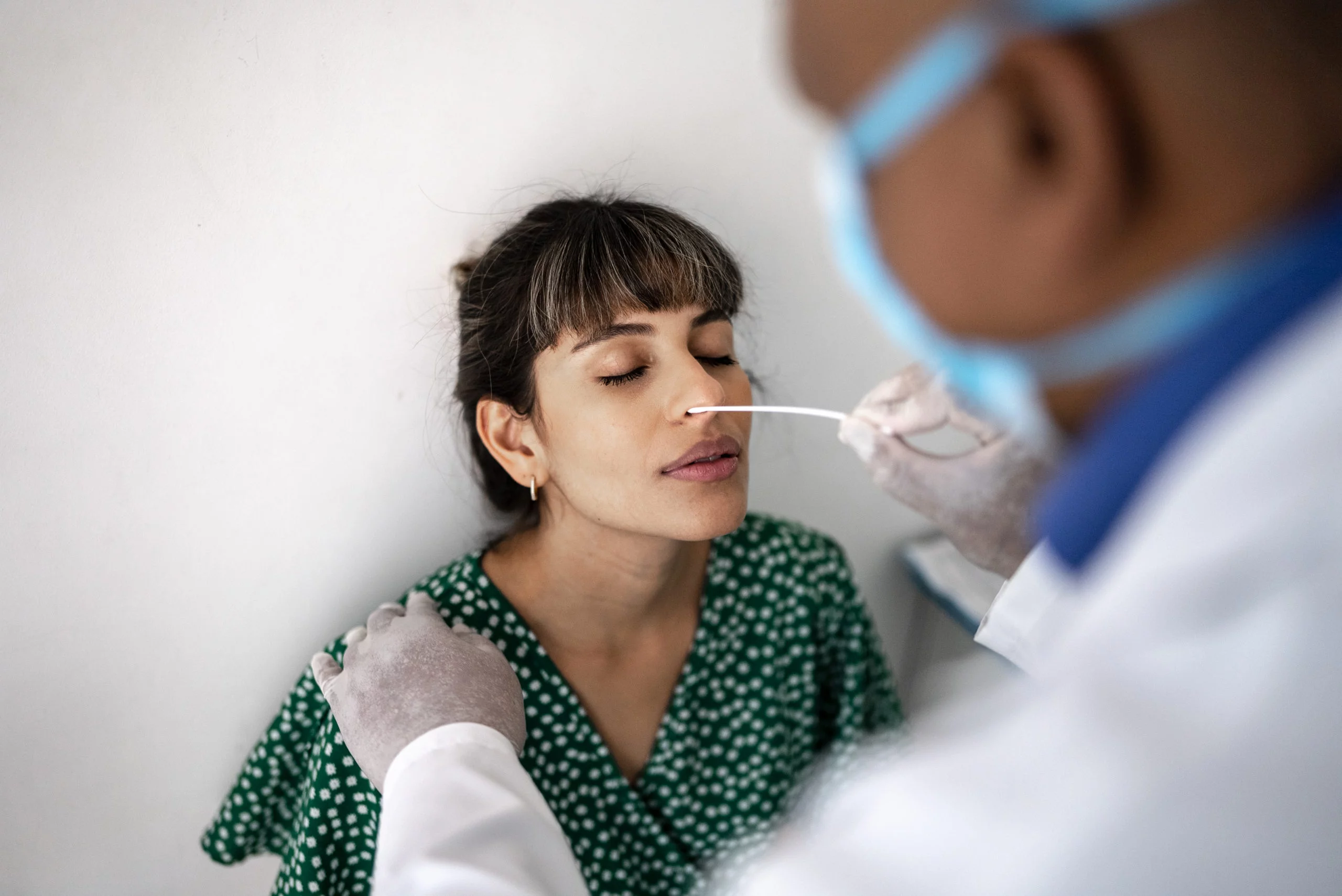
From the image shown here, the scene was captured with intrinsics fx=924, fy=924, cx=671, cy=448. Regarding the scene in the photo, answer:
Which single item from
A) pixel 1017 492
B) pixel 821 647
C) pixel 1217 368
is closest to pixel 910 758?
pixel 1217 368

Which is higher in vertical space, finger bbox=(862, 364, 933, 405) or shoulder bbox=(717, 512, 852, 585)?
finger bbox=(862, 364, 933, 405)

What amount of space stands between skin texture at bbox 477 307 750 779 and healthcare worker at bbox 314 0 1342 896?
1.92 feet

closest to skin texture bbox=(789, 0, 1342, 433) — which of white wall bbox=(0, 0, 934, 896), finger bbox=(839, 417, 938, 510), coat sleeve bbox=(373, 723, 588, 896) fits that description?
finger bbox=(839, 417, 938, 510)

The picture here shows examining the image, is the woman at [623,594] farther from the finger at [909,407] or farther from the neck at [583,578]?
the finger at [909,407]

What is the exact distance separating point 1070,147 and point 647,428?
70 cm

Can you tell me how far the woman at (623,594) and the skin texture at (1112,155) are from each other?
0.62m

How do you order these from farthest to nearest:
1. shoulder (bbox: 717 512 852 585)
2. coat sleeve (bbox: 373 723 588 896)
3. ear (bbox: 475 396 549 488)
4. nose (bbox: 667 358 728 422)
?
shoulder (bbox: 717 512 852 585) < ear (bbox: 475 396 549 488) < nose (bbox: 667 358 728 422) < coat sleeve (bbox: 373 723 588 896)

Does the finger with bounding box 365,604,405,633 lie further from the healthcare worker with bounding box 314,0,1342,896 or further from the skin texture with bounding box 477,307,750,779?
the healthcare worker with bounding box 314,0,1342,896

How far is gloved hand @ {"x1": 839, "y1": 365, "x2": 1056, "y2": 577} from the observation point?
2.93ft

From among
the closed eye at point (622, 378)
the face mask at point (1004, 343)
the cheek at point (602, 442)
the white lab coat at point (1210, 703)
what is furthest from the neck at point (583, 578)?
the white lab coat at point (1210, 703)

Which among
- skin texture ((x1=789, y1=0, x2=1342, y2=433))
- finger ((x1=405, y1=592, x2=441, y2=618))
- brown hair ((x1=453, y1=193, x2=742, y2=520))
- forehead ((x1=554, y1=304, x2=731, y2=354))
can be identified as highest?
skin texture ((x1=789, y1=0, x2=1342, y2=433))

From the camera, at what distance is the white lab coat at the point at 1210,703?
1.26ft

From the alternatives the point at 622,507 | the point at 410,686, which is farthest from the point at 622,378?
the point at 410,686

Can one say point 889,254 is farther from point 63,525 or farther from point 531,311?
point 63,525
